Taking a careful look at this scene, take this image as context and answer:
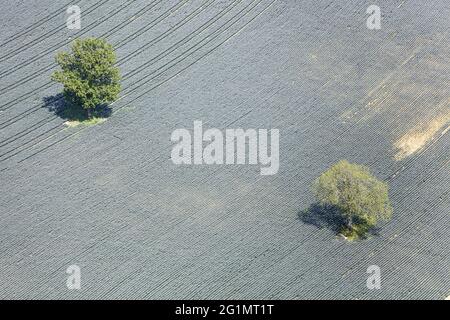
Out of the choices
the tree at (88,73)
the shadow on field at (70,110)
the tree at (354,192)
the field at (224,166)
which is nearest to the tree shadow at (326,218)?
the field at (224,166)

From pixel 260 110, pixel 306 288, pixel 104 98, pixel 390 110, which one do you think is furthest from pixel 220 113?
pixel 306 288

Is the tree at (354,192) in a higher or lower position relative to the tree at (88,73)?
lower

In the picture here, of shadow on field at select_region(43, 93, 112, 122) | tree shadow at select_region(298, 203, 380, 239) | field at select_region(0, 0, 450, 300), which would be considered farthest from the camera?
shadow on field at select_region(43, 93, 112, 122)

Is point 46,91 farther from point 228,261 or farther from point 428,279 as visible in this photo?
point 428,279

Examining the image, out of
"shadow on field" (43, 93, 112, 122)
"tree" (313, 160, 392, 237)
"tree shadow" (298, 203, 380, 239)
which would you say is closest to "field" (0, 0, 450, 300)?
"tree shadow" (298, 203, 380, 239)

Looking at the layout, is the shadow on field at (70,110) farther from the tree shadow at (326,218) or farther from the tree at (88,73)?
the tree shadow at (326,218)

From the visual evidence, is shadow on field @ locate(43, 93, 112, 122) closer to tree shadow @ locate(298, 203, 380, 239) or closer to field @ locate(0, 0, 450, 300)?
field @ locate(0, 0, 450, 300)
